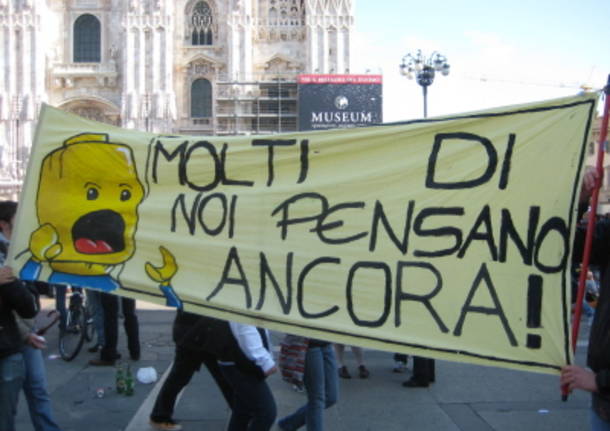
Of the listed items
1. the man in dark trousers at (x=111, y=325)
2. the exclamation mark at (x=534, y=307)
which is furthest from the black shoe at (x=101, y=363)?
the exclamation mark at (x=534, y=307)

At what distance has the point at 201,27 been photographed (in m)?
40.9

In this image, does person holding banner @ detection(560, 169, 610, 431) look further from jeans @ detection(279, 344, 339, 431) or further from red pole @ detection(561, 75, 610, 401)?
jeans @ detection(279, 344, 339, 431)

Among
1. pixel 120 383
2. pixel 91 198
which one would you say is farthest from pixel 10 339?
pixel 120 383

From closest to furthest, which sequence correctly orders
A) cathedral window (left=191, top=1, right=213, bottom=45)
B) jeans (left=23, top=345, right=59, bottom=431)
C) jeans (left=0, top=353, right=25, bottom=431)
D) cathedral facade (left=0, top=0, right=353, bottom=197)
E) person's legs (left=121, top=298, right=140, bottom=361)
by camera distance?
jeans (left=0, top=353, right=25, bottom=431) < jeans (left=23, top=345, right=59, bottom=431) < person's legs (left=121, top=298, right=140, bottom=361) < cathedral facade (left=0, top=0, right=353, bottom=197) < cathedral window (left=191, top=1, right=213, bottom=45)

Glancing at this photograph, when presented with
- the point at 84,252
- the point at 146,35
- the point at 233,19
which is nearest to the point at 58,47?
the point at 146,35

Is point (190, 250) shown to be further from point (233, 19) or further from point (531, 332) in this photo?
point (233, 19)

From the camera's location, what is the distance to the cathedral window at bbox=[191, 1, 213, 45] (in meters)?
40.8

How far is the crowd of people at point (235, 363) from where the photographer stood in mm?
2535

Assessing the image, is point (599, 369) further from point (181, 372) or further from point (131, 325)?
point (131, 325)

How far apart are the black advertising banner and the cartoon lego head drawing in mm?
34116

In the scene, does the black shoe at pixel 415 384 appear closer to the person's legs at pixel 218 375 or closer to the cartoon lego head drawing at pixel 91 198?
the person's legs at pixel 218 375

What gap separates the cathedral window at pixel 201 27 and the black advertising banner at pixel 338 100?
8.05 m

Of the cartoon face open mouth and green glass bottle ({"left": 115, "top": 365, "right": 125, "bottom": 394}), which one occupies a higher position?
the cartoon face open mouth

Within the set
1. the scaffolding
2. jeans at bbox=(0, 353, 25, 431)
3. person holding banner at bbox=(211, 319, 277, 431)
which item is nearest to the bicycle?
jeans at bbox=(0, 353, 25, 431)
